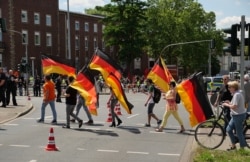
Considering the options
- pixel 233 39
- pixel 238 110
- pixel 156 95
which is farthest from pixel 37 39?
pixel 238 110

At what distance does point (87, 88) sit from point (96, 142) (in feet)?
12.2

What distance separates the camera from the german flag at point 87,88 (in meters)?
15.3

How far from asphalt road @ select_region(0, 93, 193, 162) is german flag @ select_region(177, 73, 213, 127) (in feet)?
2.22

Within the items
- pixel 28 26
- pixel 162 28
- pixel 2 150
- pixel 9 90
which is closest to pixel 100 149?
pixel 2 150

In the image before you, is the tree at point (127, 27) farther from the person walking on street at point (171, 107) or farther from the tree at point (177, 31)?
the person walking on street at point (171, 107)

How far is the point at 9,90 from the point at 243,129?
15.2m

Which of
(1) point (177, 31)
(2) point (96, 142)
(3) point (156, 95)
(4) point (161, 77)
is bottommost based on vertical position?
(2) point (96, 142)

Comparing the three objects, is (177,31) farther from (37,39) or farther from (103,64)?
(103,64)

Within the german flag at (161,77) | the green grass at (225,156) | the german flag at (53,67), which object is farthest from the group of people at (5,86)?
the green grass at (225,156)

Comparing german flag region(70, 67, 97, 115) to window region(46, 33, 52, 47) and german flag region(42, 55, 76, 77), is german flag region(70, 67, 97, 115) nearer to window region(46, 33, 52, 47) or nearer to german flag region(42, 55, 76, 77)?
german flag region(42, 55, 76, 77)

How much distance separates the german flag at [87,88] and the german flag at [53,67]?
1.84 meters

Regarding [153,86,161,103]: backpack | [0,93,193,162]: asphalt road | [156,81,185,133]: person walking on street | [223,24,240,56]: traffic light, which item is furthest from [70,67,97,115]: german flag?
[223,24,240,56]: traffic light

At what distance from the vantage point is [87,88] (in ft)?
51.3

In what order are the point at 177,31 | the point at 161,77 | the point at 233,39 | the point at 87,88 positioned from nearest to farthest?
the point at 233,39, the point at 87,88, the point at 161,77, the point at 177,31
